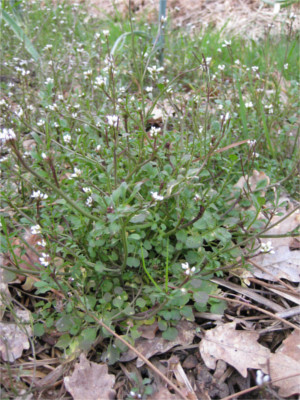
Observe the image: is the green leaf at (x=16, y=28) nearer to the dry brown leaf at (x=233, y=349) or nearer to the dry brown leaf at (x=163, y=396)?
the dry brown leaf at (x=233, y=349)

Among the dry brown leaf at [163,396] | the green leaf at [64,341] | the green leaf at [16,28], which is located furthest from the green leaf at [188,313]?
the green leaf at [16,28]

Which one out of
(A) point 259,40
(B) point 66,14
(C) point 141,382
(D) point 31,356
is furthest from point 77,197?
(B) point 66,14

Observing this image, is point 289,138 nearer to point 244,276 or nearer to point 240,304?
point 244,276

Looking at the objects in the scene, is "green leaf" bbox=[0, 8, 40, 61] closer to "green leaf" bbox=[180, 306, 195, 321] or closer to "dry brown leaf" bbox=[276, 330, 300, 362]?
"green leaf" bbox=[180, 306, 195, 321]

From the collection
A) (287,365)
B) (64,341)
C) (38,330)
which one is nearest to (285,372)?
(287,365)

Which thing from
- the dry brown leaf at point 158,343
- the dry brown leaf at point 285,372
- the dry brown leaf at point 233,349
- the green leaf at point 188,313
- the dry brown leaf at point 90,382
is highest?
the green leaf at point 188,313

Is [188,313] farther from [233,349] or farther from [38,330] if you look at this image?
[38,330]

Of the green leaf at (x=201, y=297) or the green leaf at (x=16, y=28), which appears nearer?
the green leaf at (x=201, y=297)
